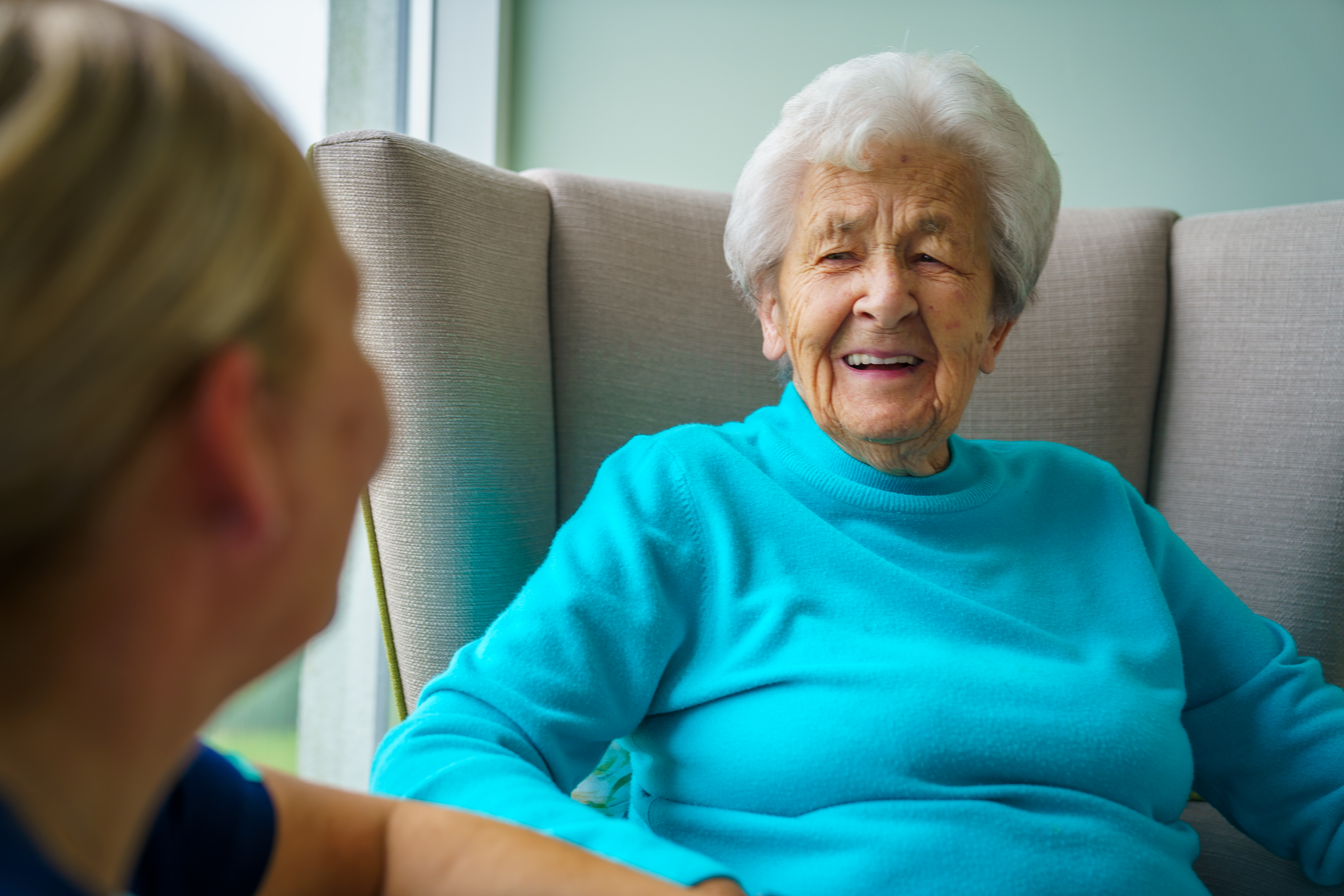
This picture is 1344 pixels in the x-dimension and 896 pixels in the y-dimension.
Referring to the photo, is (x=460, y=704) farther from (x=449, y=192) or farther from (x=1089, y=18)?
(x=1089, y=18)

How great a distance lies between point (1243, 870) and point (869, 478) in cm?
64

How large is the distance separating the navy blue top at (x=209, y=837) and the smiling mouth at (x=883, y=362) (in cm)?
78

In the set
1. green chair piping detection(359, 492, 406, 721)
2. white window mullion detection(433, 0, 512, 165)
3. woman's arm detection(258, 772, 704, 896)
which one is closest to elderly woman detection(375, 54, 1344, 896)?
woman's arm detection(258, 772, 704, 896)

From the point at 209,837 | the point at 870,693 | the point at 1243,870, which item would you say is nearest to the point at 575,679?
the point at 870,693

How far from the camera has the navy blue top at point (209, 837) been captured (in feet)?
1.57

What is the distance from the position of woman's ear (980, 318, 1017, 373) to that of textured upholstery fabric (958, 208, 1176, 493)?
0.72 feet

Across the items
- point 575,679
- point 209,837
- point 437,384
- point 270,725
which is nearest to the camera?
point 209,837

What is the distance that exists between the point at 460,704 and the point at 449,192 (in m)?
0.57

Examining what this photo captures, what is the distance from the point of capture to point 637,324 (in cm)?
129

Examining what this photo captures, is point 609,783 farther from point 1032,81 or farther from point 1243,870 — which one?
point 1032,81

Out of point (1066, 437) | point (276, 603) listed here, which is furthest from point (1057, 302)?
point (276, 603)

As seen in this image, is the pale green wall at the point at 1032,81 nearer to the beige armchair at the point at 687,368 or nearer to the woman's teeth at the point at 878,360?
the beige armchair at the point at 687,368

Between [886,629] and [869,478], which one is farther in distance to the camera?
[869,478]

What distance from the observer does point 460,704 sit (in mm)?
808
